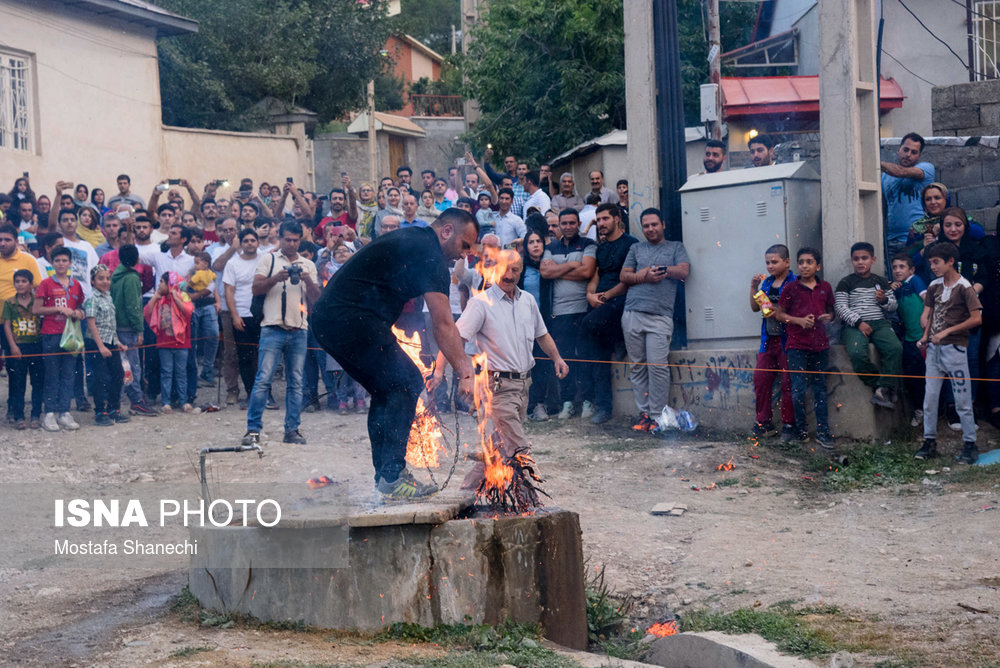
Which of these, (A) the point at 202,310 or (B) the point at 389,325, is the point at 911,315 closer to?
(B) the point at 389,325

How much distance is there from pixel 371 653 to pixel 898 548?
150 inches

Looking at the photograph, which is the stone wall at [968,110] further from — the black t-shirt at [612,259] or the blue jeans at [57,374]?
the blue jeans at [57,374]

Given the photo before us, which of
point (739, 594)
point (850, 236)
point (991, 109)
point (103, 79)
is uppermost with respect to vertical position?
point (103, 79)

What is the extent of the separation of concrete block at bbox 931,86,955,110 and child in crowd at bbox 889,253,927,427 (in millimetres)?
3224

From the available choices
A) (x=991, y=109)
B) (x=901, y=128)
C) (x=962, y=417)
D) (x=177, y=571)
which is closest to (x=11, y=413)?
(x=177, y=571)

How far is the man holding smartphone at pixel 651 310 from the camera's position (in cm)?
1111

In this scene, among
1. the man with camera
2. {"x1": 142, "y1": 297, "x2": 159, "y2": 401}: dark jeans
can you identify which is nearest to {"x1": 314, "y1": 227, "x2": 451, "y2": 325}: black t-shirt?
the man with camera

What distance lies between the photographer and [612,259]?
38.0ft

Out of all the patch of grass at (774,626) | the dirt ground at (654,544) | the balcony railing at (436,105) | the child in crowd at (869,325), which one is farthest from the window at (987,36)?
the balcony railing at (436,105)

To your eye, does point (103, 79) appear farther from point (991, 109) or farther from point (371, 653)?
point (371, 653)

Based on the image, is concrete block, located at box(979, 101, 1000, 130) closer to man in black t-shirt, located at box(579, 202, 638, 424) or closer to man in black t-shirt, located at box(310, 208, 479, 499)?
man in black t-shirt, located at box(579, 202, 638, 424)

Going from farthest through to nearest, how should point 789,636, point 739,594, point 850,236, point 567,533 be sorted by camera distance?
point 850,236, point 739,594, point 567,533, point 789,636

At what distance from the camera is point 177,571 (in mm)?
7551

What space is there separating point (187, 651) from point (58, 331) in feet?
23.2
